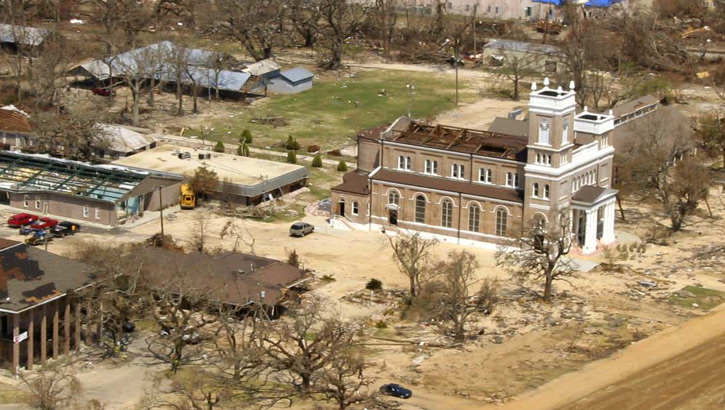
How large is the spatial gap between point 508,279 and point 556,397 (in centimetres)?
1843

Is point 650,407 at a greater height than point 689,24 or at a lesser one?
lesser

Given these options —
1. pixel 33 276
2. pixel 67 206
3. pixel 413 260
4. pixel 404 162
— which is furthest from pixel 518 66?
pixel 33 276

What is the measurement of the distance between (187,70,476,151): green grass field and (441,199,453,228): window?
964 inches

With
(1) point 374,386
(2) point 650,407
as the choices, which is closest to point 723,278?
(2) point 650,407

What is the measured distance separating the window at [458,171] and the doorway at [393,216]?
466cm

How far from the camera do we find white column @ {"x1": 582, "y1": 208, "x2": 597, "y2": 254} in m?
98.6

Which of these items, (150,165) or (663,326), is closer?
(663,326)

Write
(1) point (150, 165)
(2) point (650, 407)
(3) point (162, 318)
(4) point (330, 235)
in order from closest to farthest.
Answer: (2) point (650, 407)
(3) point (162, 318)
(4) point (330, 235)
(1) point (150, 165)

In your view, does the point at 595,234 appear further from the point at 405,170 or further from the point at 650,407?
the point at 650,407

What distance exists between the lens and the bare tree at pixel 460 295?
84.2m

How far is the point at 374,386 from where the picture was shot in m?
76.8

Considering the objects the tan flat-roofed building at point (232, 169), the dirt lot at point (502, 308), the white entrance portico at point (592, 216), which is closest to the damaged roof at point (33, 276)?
the dirt lot at point (502, 308)

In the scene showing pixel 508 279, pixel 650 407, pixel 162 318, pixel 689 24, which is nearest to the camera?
pixel 650 407

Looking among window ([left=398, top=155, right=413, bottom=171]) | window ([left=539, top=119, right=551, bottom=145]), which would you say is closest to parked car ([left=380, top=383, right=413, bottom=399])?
window ([left=539, top=119, right=551, bottom=145])
